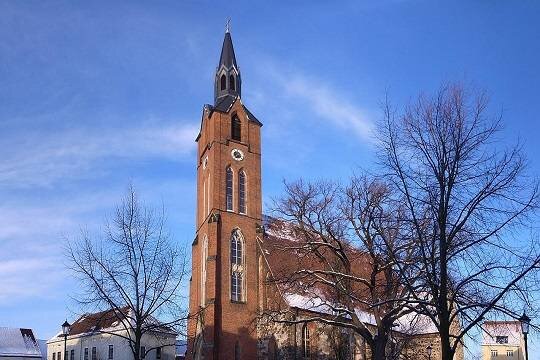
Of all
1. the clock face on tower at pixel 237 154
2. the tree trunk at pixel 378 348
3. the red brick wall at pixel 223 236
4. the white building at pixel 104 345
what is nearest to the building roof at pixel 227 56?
the red brick wall at pixel 223 236

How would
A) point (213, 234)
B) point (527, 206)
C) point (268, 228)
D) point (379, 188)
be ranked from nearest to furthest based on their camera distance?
point (527, 206)
point (379, 188)
point (213, 234)
point (268, 228)

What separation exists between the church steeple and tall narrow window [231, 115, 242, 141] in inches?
112

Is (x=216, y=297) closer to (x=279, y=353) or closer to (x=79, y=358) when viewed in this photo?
(x=279, y=353)

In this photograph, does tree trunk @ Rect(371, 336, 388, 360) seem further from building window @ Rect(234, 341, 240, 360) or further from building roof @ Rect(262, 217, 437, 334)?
building window @ Rect(234, 341, 240, 360)

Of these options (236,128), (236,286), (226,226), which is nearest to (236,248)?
(226,226)

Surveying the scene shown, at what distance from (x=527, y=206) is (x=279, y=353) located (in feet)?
83.1

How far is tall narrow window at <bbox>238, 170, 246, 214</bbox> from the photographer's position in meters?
43.4

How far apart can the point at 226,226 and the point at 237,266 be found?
9.55 feet

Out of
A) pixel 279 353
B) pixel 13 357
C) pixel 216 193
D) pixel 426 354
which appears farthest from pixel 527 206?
pixel 13 357

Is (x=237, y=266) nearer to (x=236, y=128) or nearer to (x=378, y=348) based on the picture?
(x=236, y=128)

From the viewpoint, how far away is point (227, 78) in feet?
158

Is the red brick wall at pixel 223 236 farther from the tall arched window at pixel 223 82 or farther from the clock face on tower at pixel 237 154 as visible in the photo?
the tall arched window at pixel 223 82

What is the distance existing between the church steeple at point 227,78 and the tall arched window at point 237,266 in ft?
39.8

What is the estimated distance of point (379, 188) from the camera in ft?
84.7
